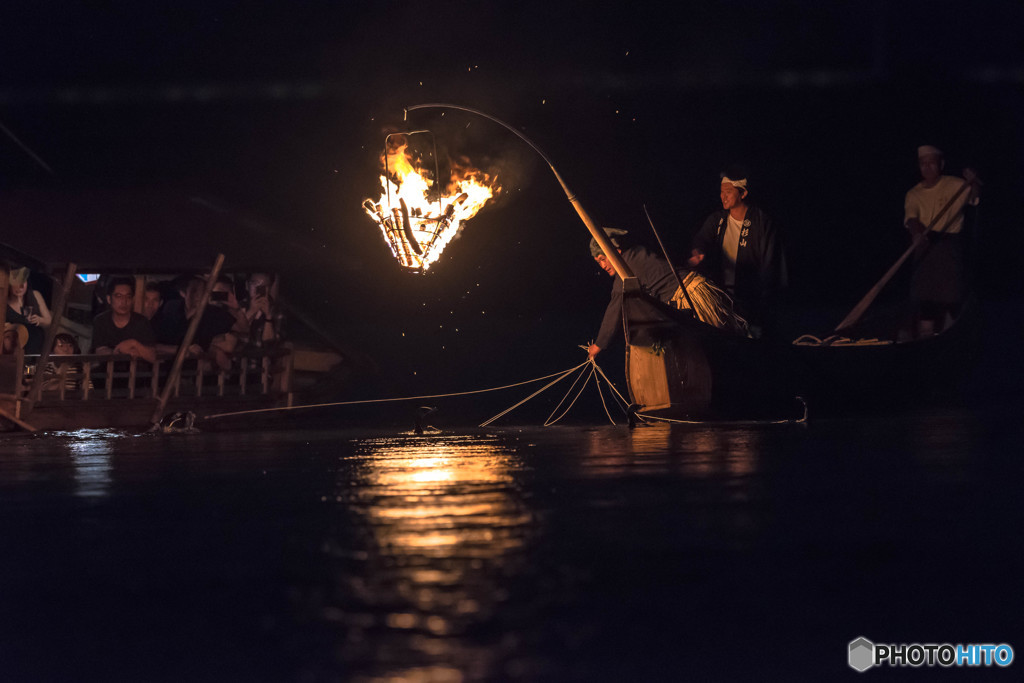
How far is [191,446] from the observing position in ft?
28.8

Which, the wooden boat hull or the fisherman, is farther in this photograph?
the fisherman

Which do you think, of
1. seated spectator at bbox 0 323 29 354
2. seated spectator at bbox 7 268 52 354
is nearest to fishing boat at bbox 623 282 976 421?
seated spectator at bbox 0 323 29 354

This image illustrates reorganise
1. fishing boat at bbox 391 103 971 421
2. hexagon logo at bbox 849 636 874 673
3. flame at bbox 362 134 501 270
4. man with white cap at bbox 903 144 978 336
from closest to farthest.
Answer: hexagon logo at bbox 849 636 874 673 < flame at bbox 362 134 501 270 < fishing boat at bbox 391 103 971 421 < man with white cap at bbox 903 144 978 336

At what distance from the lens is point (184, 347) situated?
10961mm

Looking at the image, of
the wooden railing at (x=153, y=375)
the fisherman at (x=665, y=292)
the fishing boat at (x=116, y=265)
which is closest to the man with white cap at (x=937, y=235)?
the fisherman at (x=665, y=292)

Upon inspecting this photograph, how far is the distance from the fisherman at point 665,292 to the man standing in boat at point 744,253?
217mm

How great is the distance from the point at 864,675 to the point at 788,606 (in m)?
0.53

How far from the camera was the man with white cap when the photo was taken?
468 inches

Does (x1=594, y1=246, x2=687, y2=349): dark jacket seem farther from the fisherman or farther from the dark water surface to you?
the dark water surface

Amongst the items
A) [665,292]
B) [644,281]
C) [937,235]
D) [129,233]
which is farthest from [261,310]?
[937,235]

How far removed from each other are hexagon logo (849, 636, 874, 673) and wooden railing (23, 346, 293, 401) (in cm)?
881

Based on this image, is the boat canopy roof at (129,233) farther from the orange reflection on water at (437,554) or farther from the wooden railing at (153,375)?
the orange reflection on water at (437,554)

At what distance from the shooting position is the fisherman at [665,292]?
1075 cm

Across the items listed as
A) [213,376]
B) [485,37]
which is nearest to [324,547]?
[213,376]
